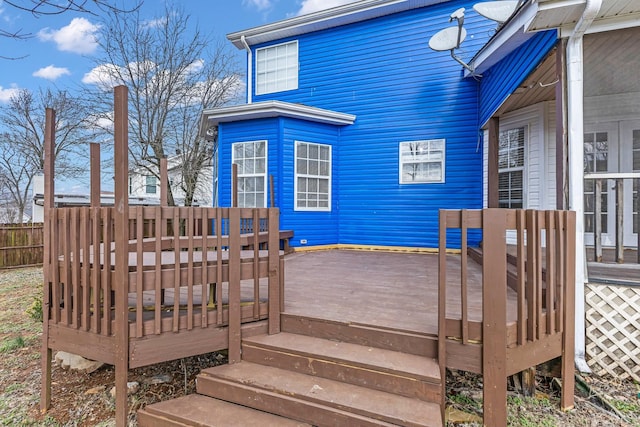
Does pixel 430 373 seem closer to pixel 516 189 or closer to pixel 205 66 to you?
pixel 516 189

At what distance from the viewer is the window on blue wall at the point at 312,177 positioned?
720 centimetres

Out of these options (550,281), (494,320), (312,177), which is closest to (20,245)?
(312,177)

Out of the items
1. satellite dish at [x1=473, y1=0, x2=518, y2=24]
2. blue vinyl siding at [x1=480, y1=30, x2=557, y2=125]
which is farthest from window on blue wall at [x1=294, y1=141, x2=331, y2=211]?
satellite dish at [x1=473, y1=0, x2=518, y2=24]

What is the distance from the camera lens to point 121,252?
2.23 m

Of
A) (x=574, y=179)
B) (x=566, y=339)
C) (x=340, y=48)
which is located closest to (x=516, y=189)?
(x=574, y=179)

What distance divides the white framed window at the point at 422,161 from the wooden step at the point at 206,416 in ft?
19.6

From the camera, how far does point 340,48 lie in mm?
7957

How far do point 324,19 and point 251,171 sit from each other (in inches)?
154

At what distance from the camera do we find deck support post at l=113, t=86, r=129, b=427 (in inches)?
86.8

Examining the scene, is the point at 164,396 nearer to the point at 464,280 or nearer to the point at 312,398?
the point at 312,398

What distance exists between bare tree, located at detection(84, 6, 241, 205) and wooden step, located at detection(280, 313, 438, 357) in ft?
30.2

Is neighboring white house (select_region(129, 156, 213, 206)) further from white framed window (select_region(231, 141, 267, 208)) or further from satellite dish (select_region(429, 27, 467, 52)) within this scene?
satellite dish (select_region(429, 27, 467, 52))

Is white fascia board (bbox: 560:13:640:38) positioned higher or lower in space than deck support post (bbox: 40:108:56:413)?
higher

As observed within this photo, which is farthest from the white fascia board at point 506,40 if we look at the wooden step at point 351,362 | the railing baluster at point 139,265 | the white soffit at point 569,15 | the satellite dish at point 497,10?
the railing baluster at point 139,265
